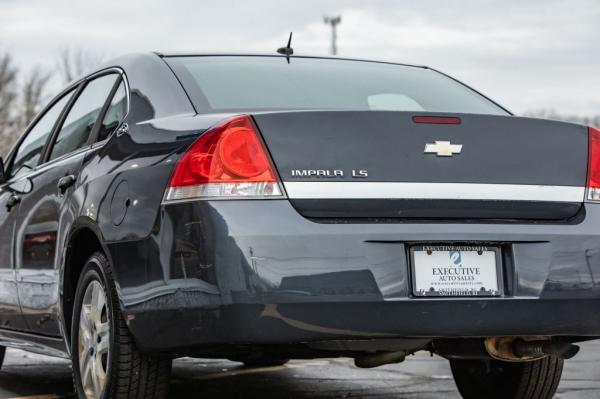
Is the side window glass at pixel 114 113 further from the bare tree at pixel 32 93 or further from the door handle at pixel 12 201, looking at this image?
the bare tree at pixel 32 93

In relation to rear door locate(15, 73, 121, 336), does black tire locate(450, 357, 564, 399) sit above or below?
below

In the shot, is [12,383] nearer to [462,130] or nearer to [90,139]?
→ [90,139]

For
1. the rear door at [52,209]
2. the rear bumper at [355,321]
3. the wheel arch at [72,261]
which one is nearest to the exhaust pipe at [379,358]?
the rear bumper at [355,321]

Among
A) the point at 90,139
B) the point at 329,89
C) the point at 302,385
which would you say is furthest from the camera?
the point at 302,385

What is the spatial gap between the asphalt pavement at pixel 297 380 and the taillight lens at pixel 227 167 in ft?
6.81

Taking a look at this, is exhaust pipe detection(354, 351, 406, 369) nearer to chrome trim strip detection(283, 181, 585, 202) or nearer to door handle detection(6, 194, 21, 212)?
chrome trim strip detection(283, 181, 585, 202)

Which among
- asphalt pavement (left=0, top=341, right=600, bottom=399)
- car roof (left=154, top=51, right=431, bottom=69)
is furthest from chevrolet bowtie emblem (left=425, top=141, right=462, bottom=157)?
asphalt pavement (left=0, top=341, right=600, bottom=399)

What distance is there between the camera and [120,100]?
4871 millimetres

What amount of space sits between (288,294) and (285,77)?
4.45 feet

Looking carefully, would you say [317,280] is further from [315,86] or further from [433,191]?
[315,86]

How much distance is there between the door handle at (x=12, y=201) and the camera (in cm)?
570

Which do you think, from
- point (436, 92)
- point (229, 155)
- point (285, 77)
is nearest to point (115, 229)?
point (229, 155)

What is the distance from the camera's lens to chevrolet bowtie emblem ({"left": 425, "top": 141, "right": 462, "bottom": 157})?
12.9ft

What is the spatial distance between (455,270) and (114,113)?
5.80 ft
